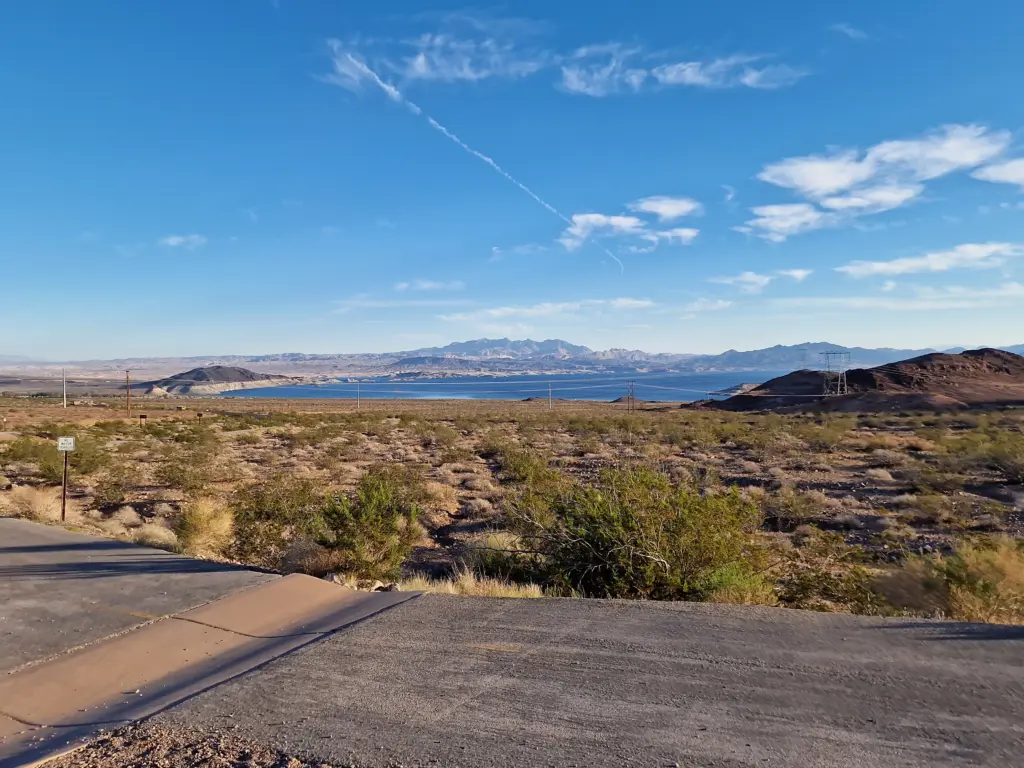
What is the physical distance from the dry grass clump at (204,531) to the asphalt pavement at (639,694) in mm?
6122

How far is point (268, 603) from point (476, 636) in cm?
265

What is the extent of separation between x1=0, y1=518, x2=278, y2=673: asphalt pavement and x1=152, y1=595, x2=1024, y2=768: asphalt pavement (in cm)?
227

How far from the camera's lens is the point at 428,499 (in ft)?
58.7

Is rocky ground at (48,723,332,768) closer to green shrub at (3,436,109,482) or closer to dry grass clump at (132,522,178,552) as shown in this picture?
dry grass clump at (132,522,178,552)

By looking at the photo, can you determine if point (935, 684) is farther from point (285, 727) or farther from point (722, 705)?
point (285, 727)

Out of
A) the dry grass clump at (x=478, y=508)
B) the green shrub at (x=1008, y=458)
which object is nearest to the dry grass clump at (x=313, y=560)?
the dry grass clump at (x=478, y=508)

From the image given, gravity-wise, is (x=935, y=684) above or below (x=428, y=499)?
Answer: above

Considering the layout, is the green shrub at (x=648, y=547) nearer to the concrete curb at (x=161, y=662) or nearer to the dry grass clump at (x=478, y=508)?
the concrete curb at (x=161, y=662)

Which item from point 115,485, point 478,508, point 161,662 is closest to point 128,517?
point 115,485

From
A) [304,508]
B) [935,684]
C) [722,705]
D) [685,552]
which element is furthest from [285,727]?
[304,508]

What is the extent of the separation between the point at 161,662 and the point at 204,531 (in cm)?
619

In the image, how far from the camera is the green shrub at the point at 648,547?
26.1ft

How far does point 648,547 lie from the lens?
8.09 m

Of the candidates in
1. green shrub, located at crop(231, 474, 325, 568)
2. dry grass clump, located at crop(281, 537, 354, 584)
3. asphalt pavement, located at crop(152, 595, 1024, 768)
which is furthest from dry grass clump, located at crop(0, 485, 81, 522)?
asphalt pavement, located at crop(152, 595, 1024, 768)
